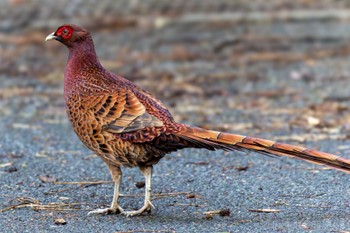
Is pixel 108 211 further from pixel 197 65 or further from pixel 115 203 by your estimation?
pixel 197 65

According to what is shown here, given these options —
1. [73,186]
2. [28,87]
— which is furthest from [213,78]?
[73,186]

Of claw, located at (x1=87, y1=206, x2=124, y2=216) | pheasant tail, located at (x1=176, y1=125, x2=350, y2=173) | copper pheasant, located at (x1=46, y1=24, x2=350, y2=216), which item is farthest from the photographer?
claw, located at (x1=87, y1=206, x2=124, y2=216)

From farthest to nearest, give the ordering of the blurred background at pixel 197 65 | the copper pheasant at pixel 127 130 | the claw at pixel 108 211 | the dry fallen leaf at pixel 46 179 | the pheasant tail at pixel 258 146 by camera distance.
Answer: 1. the blurred background at pixel 197 65
2. the dry fallen leaf at pixel 46 179
3. the claw at pixel 108 211
4. the copper pheasant at pixel 127 130
5. the pheasant tail at pixel 258 146

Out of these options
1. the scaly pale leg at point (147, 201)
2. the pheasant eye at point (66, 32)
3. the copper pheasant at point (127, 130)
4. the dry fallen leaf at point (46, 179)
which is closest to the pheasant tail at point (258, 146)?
the copper pheasant at point (127, 130)

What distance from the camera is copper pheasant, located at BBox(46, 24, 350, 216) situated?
5.72 meters

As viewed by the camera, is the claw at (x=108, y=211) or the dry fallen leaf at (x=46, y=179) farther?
the dry fallen leaf at (x=46, y=179)

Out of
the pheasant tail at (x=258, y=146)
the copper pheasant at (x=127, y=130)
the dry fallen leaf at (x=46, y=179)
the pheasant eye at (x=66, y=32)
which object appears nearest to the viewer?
the pheasant tail at (x=258, y=146)

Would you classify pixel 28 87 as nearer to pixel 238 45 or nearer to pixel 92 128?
pixel 238 45

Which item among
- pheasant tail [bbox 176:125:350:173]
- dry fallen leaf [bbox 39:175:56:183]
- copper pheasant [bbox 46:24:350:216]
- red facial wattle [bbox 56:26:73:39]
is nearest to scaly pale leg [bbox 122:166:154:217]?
copper pheasant [bbox 46:24:350:216]

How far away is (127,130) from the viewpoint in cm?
584

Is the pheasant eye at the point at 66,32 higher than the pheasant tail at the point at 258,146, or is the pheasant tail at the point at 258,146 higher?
the pheasant eye at the point at 66,32

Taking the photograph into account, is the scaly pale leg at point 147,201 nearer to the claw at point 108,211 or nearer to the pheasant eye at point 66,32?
the claw at point 108,211

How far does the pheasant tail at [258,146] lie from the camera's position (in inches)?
215

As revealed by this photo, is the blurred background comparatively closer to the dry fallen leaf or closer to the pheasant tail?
the dry fallen leaf
